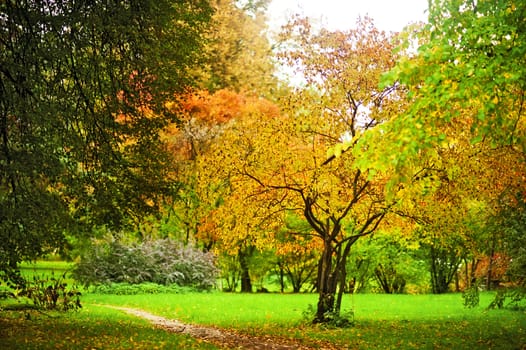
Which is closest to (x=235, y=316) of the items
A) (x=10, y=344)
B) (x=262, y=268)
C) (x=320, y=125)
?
(x=320, y=125)

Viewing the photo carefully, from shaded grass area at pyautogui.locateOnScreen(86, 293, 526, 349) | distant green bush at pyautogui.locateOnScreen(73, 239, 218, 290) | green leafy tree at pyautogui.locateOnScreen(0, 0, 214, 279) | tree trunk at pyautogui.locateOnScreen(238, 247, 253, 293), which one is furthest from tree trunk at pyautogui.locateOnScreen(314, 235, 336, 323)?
tree trunk at pyautogui.locateOnScreen(238, 247, 253, 293)

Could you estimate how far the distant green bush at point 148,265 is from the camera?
73.8ft

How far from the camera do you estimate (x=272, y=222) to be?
45.4 ft

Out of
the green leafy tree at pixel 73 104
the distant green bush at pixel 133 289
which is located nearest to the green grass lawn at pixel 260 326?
the distant green bush at pixel 133 289

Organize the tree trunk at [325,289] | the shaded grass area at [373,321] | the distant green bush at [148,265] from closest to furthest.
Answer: the shaded grass area at [373,321]
the tree trunk at [325,289]
the distant green bush at [148,265]

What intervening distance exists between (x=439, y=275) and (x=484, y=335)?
20.5 metres

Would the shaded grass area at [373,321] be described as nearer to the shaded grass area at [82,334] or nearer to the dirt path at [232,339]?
the dirt path at [232,339]

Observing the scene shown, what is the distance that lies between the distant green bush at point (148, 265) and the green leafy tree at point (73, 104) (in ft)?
37.2

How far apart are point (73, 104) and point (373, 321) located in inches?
386

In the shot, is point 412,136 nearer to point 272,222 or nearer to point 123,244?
point 272,222

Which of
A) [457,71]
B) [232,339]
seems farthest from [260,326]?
[457,71]

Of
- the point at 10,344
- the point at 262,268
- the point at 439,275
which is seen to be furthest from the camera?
the point at 439,275

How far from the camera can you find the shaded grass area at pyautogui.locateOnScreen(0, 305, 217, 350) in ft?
28.1

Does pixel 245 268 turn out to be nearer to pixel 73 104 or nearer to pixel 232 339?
pixel 232 339
